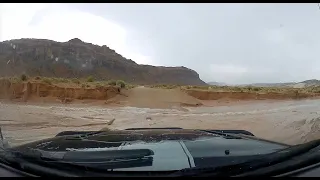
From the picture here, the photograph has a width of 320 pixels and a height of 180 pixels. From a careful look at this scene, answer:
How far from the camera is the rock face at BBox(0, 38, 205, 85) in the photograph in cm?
8069

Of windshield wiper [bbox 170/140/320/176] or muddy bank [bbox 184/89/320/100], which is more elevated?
windshield wiper [bbox 170/140/320/176]

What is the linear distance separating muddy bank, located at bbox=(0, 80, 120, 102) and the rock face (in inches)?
1588

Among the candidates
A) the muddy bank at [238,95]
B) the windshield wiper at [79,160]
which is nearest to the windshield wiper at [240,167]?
the windshield wiper at [79,160]

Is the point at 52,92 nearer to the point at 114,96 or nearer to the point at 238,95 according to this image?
the point at 114,96

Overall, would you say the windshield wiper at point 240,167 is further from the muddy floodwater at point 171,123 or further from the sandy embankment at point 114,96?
the sandy embankment at point 114,96

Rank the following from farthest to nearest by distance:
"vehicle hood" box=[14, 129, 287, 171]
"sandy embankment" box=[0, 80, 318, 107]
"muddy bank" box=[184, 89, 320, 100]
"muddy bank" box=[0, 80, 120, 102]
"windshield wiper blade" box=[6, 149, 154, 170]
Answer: "muddy bank" box=[184, 89, 320, 100]
"muddy bank" box=[0, 80, 120, 102]
"sandy embankment" box=[0, 80, 318, 107]
"vehicle hood" box=[14, 129, 287, 171]
"windshield wiper blade" box=[6, 149, 154, 170]

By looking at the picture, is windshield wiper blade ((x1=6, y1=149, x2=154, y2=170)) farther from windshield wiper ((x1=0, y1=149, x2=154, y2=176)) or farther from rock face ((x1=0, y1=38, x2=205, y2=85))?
rock face ((x1=0, y1=38, x2=205, y2=85))

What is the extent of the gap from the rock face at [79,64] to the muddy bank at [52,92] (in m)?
40.3

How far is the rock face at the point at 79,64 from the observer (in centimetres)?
8069

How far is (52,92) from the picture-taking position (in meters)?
33.3

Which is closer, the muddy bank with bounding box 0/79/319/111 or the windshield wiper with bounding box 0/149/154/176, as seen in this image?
the windshield wiper with bounding box 0/149/154/176

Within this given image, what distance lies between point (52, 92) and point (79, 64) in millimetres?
56219

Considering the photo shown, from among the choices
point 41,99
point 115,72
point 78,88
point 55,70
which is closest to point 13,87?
point 41,99

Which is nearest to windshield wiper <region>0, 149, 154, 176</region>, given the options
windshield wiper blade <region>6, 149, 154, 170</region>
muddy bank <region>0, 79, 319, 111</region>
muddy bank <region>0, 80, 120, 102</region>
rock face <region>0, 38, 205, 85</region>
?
windshield wiper blade <region>6, 149, 154, 170</region>
